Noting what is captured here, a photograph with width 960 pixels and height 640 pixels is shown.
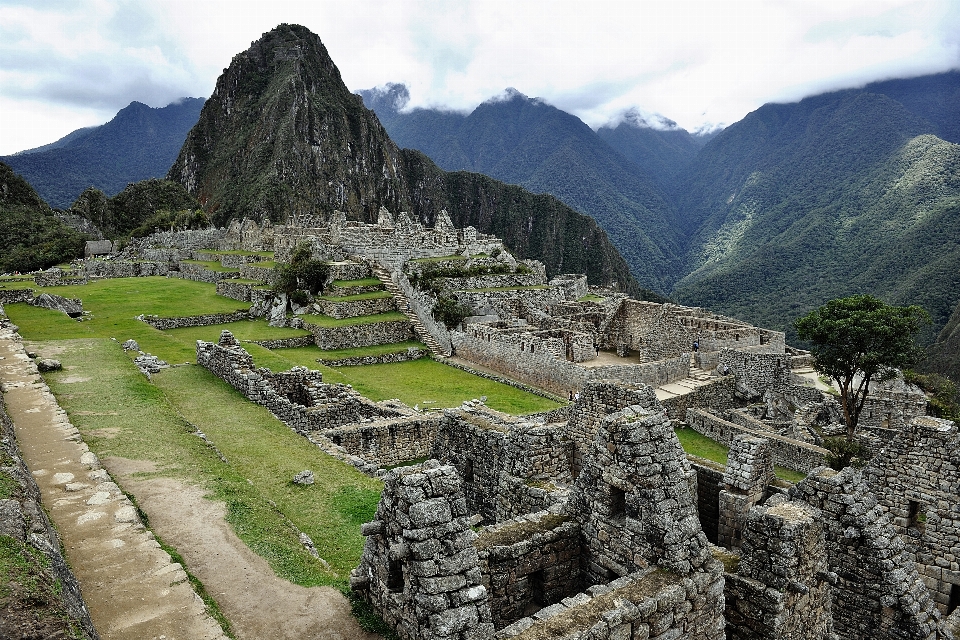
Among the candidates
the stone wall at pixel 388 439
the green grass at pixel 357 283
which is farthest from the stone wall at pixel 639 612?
the green grass at pixel 357 283

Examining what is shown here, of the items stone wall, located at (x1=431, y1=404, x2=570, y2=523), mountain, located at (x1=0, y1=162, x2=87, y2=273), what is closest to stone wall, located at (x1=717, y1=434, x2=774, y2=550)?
stone wall, located at (x1=431, y1=404, x2=570, y2=523)

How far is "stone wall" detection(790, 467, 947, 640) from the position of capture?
6504mm

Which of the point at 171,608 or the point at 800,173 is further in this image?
the point at 800,173

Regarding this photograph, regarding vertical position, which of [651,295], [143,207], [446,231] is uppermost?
[143,207]

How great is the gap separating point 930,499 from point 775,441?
10.8 m

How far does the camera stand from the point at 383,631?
501cm

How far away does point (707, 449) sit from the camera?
18141mm

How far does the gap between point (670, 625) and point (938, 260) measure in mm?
76154

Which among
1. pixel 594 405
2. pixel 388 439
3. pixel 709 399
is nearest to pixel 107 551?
pixel 594 405

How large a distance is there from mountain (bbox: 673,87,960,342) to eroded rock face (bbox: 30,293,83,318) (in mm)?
63951

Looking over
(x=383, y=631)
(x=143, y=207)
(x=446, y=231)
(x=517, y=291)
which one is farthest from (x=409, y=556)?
(x=143, y=207)

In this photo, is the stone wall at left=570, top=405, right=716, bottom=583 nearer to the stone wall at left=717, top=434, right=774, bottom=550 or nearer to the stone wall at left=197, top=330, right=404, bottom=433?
the stone wall at left=717, top=434, right=774, bottom=550

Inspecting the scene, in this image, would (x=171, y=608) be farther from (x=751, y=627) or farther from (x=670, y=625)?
(x=751, y=627)

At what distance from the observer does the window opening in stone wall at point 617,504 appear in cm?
537
